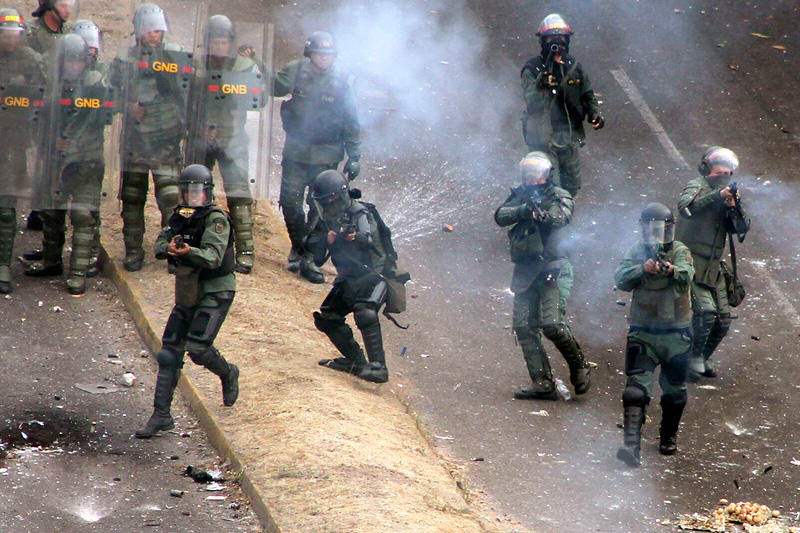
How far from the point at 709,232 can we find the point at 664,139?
4483 millimetres

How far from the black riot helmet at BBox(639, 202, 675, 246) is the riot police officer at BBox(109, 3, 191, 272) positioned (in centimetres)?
383

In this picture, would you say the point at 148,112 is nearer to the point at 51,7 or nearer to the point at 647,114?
the point at 51,7

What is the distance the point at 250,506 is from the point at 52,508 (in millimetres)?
1037

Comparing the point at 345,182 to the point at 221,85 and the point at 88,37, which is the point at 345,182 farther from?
the point at 88,37

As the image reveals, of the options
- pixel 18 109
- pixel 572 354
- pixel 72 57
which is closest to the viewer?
pixel 572 354

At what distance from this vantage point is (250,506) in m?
6.81

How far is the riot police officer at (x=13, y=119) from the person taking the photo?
31.4 ft

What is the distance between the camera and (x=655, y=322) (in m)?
7.98

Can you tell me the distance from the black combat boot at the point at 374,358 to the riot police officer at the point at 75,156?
2582mm

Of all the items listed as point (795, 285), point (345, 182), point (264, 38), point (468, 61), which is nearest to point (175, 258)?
point (345, 182)

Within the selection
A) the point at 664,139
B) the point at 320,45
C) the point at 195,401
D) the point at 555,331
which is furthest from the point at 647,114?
the point at 195,401

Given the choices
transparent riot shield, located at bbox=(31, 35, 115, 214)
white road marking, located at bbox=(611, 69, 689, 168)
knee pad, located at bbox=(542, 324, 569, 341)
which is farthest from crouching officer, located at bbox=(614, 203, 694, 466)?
white road marking, located at bbox=(611, 69, 689, 168)

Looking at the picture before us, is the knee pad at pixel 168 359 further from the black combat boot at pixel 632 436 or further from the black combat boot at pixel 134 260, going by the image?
the black combat boot at pixel 632 436

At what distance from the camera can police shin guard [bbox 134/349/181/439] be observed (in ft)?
25.0
